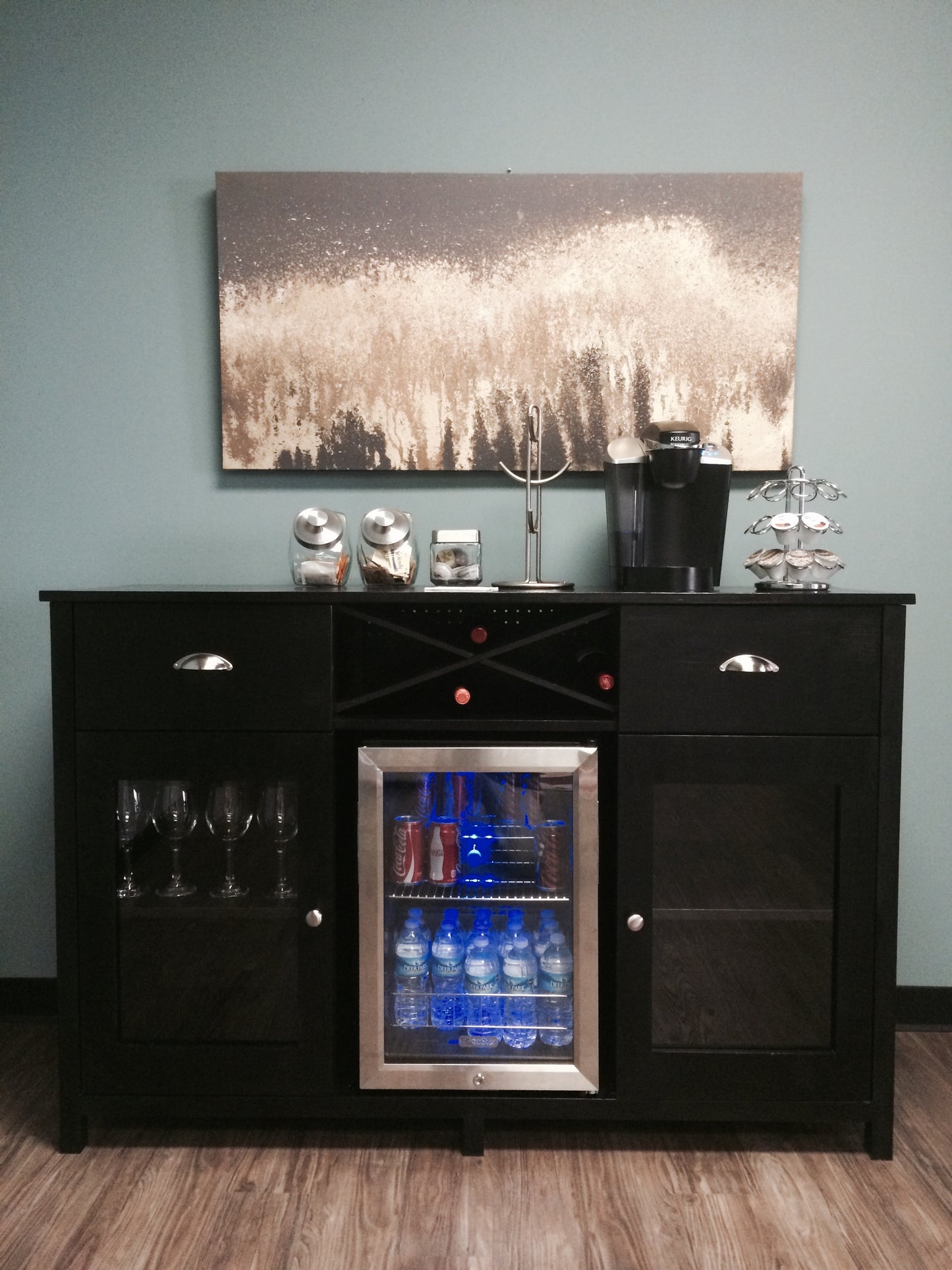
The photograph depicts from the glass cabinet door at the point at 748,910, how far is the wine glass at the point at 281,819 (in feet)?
2.06

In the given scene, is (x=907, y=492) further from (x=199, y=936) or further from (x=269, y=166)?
(x=199, y=936)

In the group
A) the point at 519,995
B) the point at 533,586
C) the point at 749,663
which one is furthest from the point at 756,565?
the point at 519,995

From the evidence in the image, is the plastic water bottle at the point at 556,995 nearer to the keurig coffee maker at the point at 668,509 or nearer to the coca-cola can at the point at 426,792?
the coca-cola can at the point at 426,792

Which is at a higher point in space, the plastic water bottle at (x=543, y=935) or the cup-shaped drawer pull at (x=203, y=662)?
the cup-shaped drawer pull at (x=203, y=662)

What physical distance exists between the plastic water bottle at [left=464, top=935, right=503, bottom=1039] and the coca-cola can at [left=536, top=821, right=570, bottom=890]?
189 mm

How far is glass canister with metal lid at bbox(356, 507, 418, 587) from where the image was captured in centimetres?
181

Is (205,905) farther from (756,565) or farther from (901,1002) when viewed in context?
(901,1002)

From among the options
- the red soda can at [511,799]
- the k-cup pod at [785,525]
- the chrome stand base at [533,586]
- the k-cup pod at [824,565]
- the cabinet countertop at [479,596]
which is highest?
the k-cup pod at [785,525]

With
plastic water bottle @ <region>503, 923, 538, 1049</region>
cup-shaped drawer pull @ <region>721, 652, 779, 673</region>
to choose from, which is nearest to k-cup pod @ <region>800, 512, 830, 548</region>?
cup-shaped drawer pull @ <region>721, 652, 779, 673</region>

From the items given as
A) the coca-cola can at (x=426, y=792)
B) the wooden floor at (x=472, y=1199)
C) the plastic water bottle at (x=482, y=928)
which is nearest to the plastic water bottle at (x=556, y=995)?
the plastic water bottle at (x=482, y=928)

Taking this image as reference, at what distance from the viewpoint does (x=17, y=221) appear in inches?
83.7

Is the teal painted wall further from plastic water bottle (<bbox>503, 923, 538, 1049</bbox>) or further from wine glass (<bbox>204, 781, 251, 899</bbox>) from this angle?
plastic water bottle (<bbox>503, 923, 538, 1049</bbox>)

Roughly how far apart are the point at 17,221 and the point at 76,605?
108cm

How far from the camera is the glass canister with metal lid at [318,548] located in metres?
1.81
